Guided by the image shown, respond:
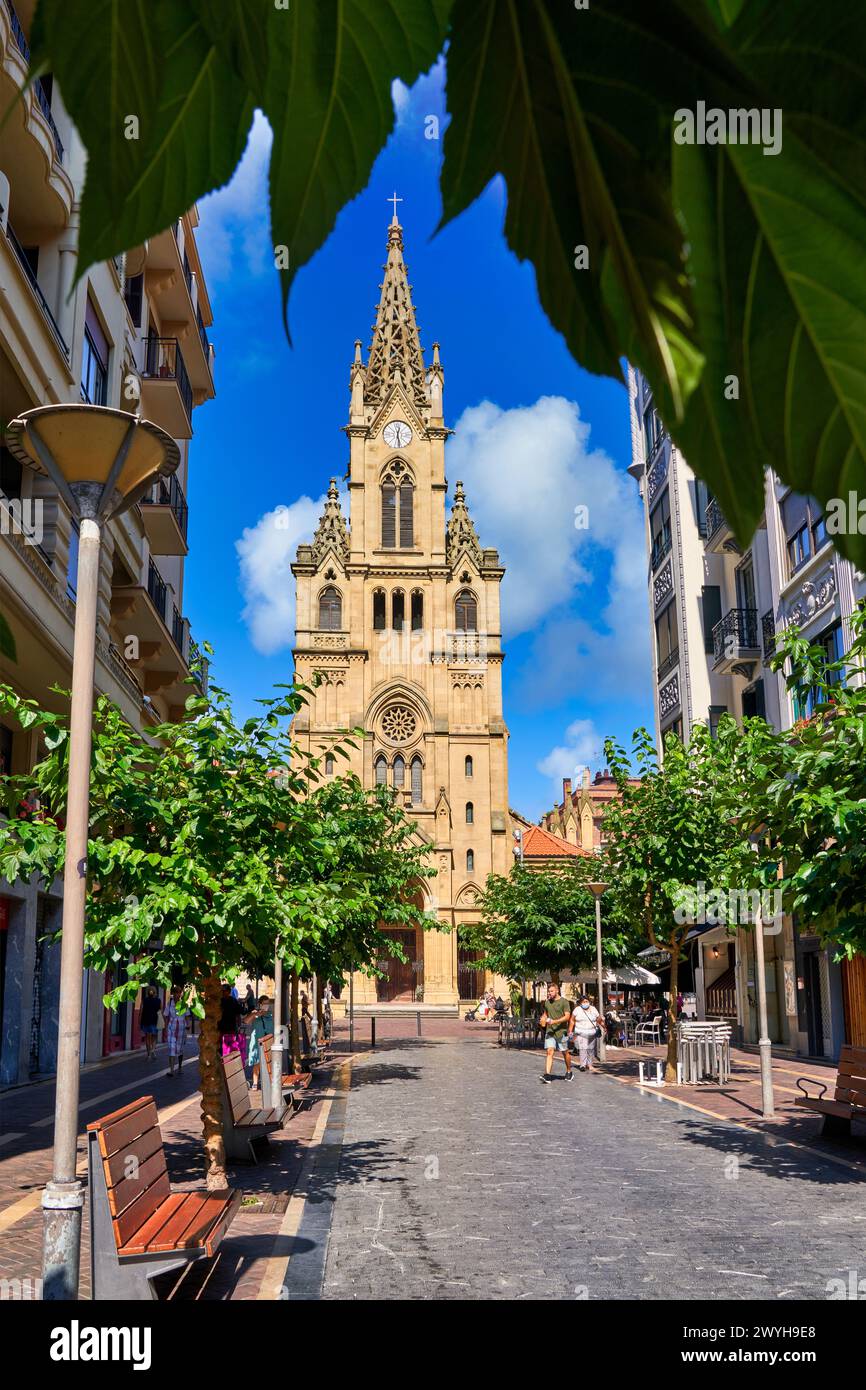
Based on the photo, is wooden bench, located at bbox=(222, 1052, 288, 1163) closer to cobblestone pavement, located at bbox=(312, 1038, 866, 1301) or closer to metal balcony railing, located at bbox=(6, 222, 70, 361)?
cobblestone pavement, located at bbox=(312, 1038, 866, 1301)

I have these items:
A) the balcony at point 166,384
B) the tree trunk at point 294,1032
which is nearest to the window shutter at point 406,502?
the balcony at point 166,384

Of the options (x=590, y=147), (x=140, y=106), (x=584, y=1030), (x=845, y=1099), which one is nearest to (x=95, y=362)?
(x=845, y=1099)

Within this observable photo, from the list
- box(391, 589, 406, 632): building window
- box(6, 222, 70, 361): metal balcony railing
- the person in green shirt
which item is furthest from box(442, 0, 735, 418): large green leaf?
box(391, 589, 406, 632): building window

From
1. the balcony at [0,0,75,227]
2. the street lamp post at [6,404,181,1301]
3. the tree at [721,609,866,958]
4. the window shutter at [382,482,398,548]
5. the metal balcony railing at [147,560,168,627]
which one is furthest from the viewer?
the window shutter at [382,482,398,548]

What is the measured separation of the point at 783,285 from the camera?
1.66ft

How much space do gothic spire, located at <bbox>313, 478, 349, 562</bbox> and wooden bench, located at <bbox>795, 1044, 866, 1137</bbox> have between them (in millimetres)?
51289

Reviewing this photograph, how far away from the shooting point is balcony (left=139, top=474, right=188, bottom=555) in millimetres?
24859

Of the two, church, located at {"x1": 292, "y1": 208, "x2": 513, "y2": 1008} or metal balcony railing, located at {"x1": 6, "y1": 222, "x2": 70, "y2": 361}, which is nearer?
metal balcony railing, located at {"x1": 6, "y1": 222, "x2": 70, "y2": 361}

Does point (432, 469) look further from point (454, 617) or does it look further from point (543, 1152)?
point (543, 1152)

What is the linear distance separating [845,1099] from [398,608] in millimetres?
51107

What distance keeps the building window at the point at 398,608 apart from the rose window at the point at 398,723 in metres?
4.52

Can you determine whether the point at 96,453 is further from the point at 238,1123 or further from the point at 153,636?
the point at 153,636
